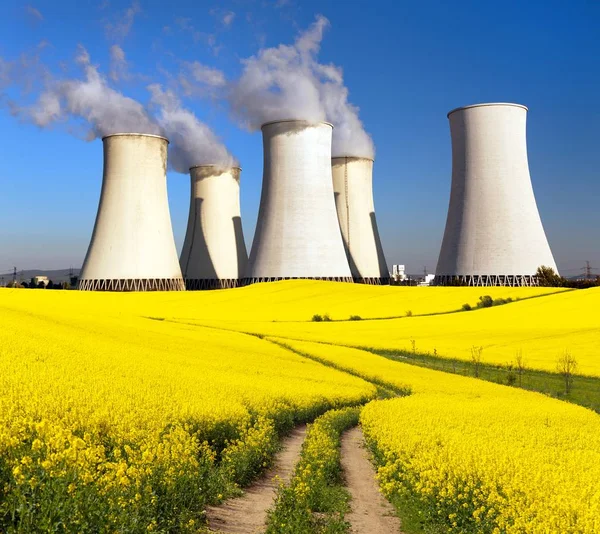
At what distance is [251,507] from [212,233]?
46667 mm

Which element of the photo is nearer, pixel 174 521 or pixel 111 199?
pixel 174 521

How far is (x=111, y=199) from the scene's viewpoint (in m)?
38.1

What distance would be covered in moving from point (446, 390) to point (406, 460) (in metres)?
7.66

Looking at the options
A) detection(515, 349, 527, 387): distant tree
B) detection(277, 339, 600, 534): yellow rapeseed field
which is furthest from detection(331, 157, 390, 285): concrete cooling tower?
detection(277, 339, 600, 534): yellow rapeseed field

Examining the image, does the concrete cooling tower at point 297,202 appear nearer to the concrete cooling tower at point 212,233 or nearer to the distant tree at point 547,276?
the concrete cooling tower at point 212,233

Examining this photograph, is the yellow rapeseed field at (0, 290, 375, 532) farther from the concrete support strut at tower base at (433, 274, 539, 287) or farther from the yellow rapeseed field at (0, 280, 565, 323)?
the concrete support strut at tower base at (433, 274, 539, 287)

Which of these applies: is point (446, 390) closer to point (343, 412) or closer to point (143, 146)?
point (343, 412)

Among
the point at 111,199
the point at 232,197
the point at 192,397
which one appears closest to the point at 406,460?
the point at 192,397

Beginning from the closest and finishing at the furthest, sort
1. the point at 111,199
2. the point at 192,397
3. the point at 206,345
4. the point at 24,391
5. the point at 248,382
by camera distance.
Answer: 1. the point at 24,391
2. the point at 192,397
3. the point at 248,382
4. the point at 206,345
5. the point at 111,199

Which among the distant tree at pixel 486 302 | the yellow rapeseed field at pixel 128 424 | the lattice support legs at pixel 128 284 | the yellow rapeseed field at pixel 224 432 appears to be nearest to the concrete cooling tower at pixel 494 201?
the distant tree at pixel 486 302

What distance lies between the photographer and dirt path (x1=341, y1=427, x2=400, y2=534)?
6.25 metres

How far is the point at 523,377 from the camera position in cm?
1892

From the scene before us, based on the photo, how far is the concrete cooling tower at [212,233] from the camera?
52406 mm

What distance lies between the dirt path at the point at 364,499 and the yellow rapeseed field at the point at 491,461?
0.23m
